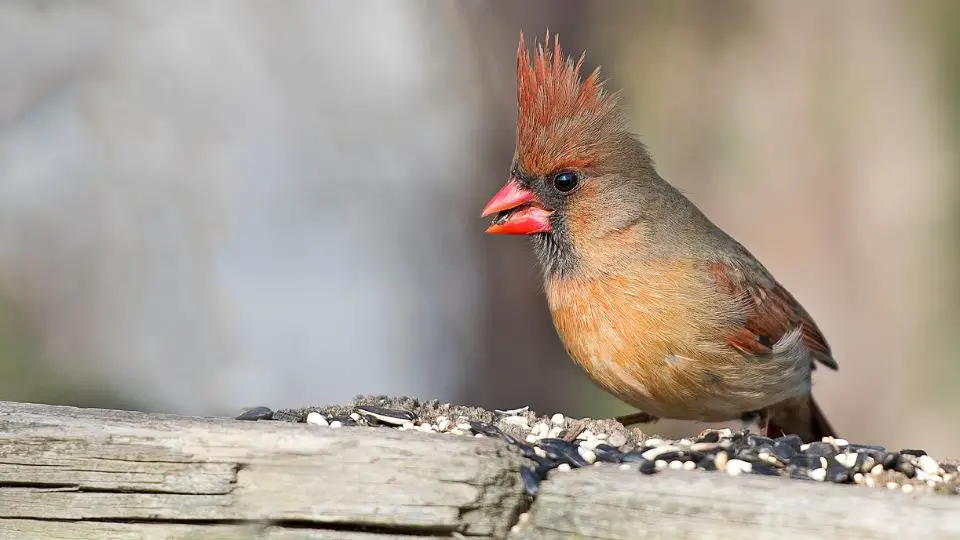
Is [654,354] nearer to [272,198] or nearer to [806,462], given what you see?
[806,462]

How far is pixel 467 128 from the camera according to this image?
5070mm

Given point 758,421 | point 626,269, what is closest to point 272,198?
point 626,269

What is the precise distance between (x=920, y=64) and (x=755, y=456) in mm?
4233

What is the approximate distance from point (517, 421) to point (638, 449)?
400mm

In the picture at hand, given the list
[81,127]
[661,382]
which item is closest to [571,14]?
[81,127]

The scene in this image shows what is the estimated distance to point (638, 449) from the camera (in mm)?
2178

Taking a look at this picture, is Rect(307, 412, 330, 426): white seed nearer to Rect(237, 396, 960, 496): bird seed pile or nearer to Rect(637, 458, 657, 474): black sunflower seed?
Rect(237, 396, 960, 496): bird seed pile

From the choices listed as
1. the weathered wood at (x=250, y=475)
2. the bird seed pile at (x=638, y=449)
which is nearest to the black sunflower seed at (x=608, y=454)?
the bird seed pile at (x=638, y=449)

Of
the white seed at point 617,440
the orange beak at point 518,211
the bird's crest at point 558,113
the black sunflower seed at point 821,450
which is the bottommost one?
the white seed at point 617,440

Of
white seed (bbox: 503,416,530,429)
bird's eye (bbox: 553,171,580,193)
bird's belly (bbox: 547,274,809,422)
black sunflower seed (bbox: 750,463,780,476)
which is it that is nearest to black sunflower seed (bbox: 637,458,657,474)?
black sunflower seed (bbox: 750,463,780,476)

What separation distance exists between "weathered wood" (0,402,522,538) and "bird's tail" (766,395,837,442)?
199 centimetres

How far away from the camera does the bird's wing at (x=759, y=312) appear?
3227 mm

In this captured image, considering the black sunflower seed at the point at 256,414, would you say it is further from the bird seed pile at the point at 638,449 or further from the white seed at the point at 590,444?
the white seed at the point at 590,444

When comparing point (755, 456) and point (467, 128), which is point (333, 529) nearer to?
point (755, 456)
